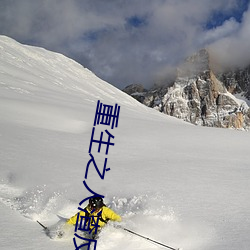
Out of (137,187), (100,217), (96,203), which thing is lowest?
(100,217)

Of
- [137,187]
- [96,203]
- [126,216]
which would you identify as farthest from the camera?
[137,187]

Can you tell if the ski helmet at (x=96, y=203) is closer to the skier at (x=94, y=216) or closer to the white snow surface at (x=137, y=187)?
the skier at (x=94, y=216)

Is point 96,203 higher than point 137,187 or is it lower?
lower

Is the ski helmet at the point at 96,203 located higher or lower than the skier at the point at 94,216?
higher

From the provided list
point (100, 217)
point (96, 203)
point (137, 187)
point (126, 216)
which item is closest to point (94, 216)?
point (100, 217)

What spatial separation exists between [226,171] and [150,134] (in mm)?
5606

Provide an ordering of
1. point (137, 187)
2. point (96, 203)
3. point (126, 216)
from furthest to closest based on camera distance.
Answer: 1. point (137, 187)
2. point (126, 216)
3. point (96, 203)

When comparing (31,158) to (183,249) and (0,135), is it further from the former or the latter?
(183,249)

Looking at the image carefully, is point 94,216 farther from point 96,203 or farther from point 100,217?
point 96,203

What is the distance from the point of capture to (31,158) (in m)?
8.94

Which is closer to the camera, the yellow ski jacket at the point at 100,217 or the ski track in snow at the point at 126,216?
the ski track in snow at the point at 126,216

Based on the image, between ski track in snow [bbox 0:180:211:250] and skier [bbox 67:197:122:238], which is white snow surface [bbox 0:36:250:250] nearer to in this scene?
ski track in snow [bbox 0:180:211:250]

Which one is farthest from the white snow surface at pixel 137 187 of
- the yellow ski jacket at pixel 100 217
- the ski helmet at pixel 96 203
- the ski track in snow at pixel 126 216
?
the ski helmet at pixel 96 203

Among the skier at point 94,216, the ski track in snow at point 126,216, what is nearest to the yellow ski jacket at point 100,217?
the skier at point 94,216
